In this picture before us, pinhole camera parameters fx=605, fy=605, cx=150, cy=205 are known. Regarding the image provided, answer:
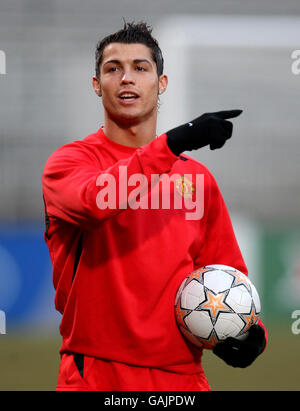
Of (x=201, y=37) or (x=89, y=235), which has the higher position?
(x=201, y=37)

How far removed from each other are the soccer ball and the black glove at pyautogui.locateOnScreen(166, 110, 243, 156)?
49 centimetres

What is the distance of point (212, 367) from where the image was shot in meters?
4.93

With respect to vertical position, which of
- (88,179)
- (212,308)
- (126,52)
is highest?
(126,52)

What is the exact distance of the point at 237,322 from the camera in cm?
195

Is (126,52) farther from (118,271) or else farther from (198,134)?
(118,271)

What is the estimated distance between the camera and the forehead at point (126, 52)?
2125 mm

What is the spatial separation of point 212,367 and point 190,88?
294cm

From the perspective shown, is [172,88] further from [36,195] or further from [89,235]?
[89,235]

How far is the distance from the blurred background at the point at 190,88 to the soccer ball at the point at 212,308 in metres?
3.68

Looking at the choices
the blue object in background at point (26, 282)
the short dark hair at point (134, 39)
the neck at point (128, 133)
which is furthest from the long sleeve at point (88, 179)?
the blue object in background at point (26, 282)

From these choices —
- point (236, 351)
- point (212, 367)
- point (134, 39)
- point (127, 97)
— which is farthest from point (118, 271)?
point (212, 367)

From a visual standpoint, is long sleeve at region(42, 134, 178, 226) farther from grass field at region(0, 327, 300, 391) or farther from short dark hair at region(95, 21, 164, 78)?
grass field at region(0, 327, 300, 391)
